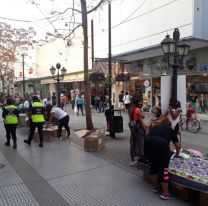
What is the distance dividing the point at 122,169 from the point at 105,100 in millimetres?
15535

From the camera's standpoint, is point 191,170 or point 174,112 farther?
point 174,112

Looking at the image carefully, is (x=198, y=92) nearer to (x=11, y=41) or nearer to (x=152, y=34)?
(x=152, y=34)

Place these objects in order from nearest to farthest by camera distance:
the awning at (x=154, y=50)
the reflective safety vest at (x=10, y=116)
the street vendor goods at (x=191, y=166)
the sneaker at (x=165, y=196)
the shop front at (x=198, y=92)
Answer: the street vendor goods at (x=191, y=166)
the sneaker at (x=165, y=196)
the reflective safety vest at (x=10, y=116)
the awning at (x=154, y=50)
the shop front at (x=198, y=92)

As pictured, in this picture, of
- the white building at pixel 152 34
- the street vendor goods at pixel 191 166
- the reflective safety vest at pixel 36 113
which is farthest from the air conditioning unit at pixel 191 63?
the street vendor goods at pixel 191 166

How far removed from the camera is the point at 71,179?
6012mm

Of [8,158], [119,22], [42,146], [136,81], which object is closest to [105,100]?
[136,81]

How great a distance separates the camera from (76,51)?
30438mm

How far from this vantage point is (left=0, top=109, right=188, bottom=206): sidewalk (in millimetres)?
4945

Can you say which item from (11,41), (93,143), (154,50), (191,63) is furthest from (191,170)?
(11,41)

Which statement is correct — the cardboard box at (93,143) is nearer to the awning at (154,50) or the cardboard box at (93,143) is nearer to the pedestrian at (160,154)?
the pedestrian at (160,154)

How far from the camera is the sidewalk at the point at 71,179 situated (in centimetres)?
495

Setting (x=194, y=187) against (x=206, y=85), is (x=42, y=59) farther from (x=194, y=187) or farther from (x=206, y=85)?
(x=194, y=187)

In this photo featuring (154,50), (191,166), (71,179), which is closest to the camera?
(191,166)

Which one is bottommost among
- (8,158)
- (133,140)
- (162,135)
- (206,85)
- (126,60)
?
(8,158)
